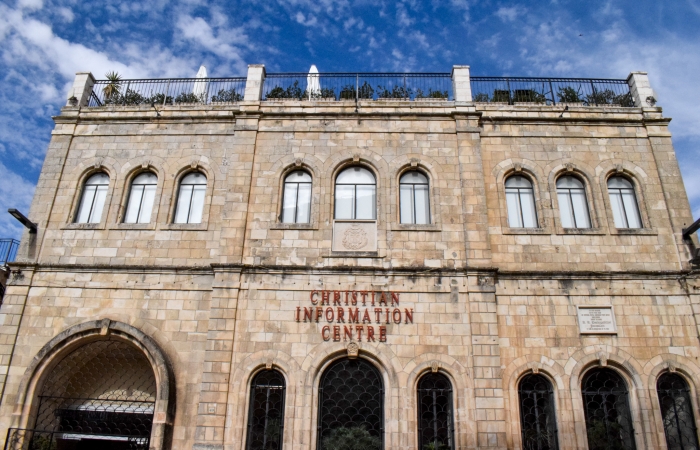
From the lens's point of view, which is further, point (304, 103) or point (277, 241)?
point (304, 103)

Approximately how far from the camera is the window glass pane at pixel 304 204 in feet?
44.3

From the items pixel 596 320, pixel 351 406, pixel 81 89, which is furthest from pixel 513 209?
pixel 81 89

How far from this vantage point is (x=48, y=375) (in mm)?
12359

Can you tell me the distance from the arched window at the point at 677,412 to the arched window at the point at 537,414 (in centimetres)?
253

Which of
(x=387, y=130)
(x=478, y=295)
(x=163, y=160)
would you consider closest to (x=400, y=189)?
(x=387, y=130)

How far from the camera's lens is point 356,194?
1378 centimetres

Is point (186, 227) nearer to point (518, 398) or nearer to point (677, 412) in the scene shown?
point (518, 398)

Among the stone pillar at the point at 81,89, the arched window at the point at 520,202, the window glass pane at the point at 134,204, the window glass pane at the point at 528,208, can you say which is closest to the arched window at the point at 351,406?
the arched window at the point at 520,202

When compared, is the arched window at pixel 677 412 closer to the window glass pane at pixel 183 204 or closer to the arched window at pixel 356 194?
the arched window at pixel 356 194

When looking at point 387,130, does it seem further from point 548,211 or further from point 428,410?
point 428,410

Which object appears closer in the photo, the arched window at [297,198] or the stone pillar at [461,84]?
the arched window at [297,198]

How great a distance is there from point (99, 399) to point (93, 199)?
5.38 metres

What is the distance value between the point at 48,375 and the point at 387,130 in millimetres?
10650

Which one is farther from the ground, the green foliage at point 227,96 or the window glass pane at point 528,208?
the green foliage at point 227,96
